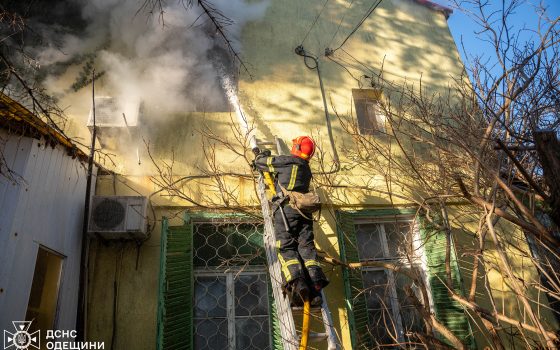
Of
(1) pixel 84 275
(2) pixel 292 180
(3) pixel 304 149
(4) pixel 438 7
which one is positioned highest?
(4) pixel 438 7

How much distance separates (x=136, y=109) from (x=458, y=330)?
16.3 feet

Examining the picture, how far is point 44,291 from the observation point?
405 centimetres

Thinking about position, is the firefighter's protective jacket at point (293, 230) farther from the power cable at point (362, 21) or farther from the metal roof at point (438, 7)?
the metal roof at point (438, 7)

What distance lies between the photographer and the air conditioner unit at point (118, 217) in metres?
4.52

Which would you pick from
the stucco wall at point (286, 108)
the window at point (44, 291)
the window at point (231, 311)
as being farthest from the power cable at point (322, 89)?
the window at point (44, 291)

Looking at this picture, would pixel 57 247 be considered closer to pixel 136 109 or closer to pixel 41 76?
pixel 136 109

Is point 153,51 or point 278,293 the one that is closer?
point 278,293

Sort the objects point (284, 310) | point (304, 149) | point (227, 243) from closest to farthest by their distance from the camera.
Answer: point (284, 310), point (304, 149), point (227, 243)

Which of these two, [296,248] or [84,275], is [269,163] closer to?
[296,248]

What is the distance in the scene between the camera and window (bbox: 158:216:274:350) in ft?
14.0

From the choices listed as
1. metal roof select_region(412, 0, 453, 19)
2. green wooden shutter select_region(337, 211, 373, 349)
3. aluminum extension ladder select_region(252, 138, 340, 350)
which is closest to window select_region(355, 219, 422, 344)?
green wooden shutter select_region(337, 211, 373, 349)

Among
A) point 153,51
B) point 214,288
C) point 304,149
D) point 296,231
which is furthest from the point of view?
point 153,51

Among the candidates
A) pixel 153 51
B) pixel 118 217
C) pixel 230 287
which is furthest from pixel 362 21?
pixel 118 217

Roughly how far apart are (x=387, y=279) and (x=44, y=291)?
3991 millimetres
